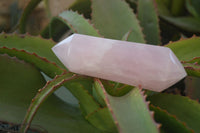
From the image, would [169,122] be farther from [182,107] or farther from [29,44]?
[29,44]

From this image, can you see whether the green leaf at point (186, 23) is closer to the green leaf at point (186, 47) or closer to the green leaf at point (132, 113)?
the green leaf at point (186, 47)

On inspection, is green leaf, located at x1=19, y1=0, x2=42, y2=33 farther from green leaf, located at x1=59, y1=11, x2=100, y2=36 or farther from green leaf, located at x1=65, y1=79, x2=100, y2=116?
green leaf, located at x1=65, y1=79, x2=100, y2=116

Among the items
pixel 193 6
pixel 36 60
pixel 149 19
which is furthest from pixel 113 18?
pixel 193 6

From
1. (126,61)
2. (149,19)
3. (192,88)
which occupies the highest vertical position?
(126,61)

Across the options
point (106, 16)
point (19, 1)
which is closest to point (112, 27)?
point (106, 16)

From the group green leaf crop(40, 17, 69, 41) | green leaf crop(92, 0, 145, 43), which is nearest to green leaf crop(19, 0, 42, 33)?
green leaf crop(40, 17, 69, 41)

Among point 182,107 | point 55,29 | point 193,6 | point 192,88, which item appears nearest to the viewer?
point 182,107

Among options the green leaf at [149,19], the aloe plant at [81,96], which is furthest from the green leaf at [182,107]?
the green leaf at [149,19]
